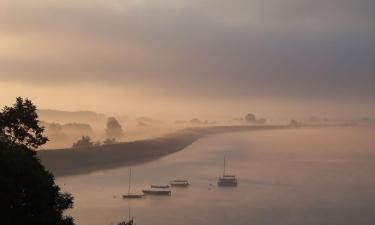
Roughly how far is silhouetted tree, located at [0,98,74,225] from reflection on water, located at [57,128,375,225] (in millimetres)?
23209

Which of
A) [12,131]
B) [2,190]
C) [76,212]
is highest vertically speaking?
[12,131]

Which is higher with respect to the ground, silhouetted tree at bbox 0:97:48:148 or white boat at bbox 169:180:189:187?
silhouetted tree at bbox 0:97:48:148

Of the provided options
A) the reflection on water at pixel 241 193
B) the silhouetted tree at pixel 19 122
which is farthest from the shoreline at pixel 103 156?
the silhouetted tree at pixel 19 122

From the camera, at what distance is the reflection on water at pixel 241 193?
4191 centimetres

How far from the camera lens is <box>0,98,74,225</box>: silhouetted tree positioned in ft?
47.4

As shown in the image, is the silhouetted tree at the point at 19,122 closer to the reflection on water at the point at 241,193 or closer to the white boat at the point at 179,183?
the reflection on water at the point at 241,193

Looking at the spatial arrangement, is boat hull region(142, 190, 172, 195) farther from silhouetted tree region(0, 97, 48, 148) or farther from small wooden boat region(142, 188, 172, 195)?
silhouetted tree region(0, 97, 48, 148)

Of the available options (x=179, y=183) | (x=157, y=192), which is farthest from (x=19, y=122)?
(x=179, y=183)

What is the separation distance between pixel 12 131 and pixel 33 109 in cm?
100

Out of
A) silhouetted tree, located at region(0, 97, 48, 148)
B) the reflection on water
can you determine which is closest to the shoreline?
the reflection on water

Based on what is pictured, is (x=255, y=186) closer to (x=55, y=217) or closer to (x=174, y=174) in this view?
(x=174, y=174)

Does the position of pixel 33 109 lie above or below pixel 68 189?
above

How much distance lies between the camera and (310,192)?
5716 cm

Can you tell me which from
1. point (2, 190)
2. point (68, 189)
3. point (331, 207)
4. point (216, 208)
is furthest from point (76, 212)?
point (2, 190)
